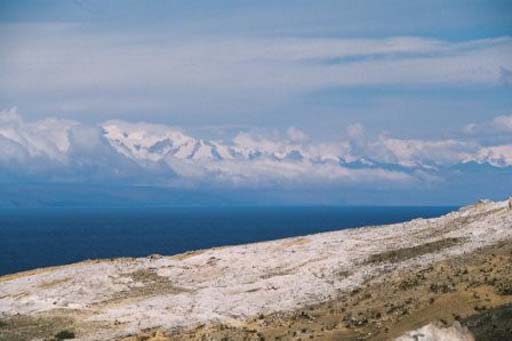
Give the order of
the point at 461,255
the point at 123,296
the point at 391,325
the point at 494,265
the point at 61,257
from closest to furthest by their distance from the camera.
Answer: the point at 391,325, the point at 494,265, the point at 461,255, the point at 123,296, the point at 61,257

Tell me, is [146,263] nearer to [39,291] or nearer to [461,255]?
[39,291]

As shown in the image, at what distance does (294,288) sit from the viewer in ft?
Result: 194

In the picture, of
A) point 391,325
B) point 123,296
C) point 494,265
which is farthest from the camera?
point 123,296

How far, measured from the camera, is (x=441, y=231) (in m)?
71.9

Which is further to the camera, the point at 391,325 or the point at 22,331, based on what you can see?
the point at 22,331

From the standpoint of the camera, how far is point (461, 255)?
193 ft

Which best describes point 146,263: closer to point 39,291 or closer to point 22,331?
point 39,291

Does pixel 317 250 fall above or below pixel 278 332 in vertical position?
above

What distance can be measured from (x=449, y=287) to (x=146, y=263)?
114ft

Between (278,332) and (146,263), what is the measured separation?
99.8ft

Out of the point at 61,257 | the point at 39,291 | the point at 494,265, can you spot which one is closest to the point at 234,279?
the point at 39,291

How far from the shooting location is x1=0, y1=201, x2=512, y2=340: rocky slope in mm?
45250

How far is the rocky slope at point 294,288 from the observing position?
148 feet

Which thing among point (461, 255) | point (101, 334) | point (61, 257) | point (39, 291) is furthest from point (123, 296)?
point (61, 257)
